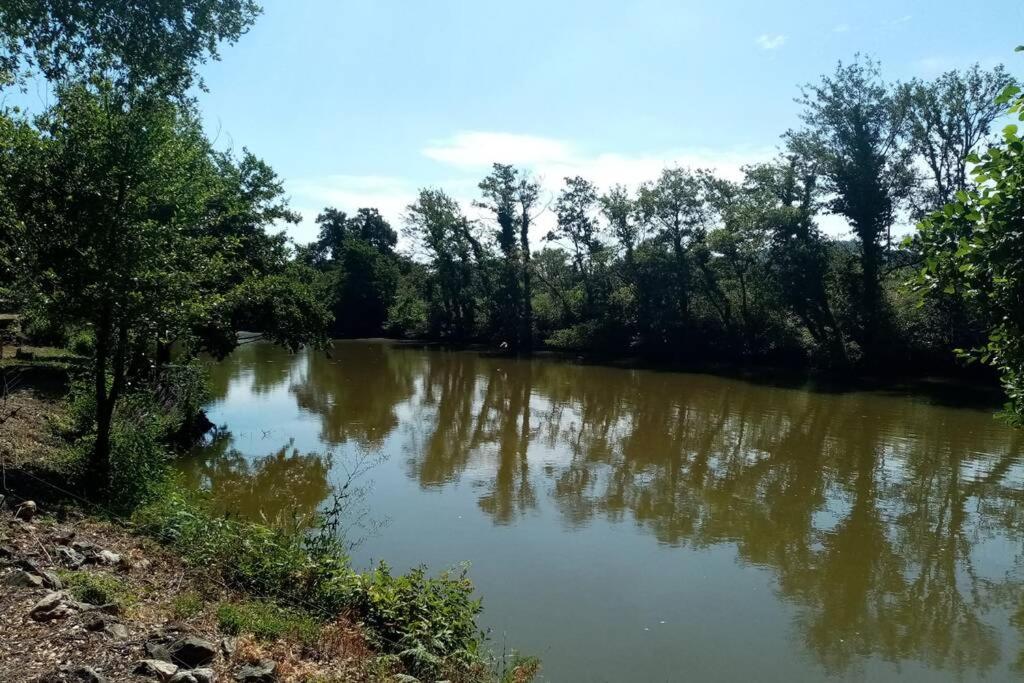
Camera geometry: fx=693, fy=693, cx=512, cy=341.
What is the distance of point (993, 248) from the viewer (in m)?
3.28

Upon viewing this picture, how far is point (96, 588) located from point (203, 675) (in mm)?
1511

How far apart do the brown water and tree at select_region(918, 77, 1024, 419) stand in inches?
157

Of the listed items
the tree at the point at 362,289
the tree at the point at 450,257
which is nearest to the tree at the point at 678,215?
the tree at the point at 450,257

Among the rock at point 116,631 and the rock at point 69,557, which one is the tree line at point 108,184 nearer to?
the rock at point 69,557

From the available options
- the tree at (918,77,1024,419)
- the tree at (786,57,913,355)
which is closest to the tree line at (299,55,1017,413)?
the tree at (786,57,913,355)

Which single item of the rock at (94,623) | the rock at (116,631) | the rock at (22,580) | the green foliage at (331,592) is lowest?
the green foliage at (331,592)

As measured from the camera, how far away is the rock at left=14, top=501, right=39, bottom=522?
6.08 m

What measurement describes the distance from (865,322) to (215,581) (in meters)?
33.2

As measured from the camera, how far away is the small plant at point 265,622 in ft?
16.1

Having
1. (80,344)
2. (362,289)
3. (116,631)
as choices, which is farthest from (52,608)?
(362,289)

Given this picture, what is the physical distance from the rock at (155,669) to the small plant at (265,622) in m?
0.84

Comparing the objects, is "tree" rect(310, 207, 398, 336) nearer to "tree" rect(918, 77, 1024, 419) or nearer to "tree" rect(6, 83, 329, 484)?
"tree" rect(6, 83, 329, 484)

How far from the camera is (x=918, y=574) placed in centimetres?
891

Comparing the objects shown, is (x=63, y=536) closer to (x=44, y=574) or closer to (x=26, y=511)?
(x=26, y=511)
